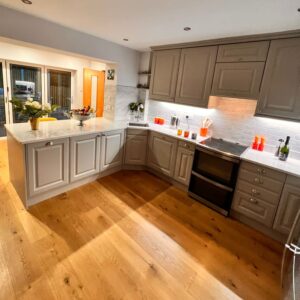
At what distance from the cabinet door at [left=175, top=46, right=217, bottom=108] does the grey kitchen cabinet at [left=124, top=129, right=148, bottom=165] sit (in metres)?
0.90

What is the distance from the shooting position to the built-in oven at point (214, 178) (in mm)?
2453

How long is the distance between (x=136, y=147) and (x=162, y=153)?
526mm

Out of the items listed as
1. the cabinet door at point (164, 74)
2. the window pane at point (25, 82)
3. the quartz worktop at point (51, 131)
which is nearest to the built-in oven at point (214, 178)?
the quartz worktop at point (51, 131)

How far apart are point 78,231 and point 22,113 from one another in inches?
62.9

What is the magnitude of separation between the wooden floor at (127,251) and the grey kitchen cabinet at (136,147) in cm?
91

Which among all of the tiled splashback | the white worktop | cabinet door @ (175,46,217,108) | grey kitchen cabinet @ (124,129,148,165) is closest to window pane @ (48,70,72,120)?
grey kitchen cabinet @ (124,129,148,165)

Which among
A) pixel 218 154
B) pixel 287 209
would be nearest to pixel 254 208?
pixel 287 209

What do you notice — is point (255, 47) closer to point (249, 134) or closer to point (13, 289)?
point (249, 134)

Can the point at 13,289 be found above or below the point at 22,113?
below

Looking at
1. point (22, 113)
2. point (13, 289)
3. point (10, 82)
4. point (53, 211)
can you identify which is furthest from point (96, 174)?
point (10, 82)

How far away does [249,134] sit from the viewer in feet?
9.20

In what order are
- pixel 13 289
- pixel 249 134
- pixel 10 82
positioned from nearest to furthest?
pixel 13 289 → pixel 249 134 → pixel 10 82

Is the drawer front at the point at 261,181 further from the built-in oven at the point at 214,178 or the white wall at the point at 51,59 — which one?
the white wall at the point at 51,59

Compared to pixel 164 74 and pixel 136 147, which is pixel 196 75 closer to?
pixel 164 74
